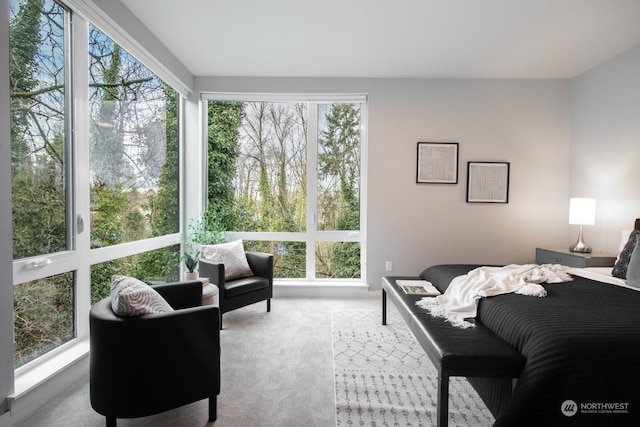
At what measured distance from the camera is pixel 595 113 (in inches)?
147

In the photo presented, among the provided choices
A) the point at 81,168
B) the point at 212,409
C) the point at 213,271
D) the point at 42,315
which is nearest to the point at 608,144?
the point at 213,271

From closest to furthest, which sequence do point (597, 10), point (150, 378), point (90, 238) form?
point (150, 378) < point (90, 238) < point (597, 10)

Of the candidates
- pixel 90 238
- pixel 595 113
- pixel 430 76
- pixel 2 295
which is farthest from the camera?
pixel 430 76

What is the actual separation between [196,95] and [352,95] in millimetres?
2008

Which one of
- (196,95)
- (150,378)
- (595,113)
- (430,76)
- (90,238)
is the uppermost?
(430,76)

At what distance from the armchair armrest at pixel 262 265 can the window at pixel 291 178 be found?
0.65 meters

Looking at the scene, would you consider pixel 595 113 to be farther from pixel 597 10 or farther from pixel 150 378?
pixel 150 378

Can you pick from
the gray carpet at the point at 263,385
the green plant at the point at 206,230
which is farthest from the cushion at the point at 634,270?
the green plant at the point at 206,230

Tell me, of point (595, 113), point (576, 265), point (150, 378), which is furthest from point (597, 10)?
point (150, 378)

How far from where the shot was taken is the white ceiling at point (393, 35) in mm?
2666

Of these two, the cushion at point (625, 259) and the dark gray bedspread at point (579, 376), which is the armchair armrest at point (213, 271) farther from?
the cushion at point (625, 259)

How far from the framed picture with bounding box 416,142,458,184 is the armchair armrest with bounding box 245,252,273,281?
2115 mm

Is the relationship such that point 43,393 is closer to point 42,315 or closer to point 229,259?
point 42,315

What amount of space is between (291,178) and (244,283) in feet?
5.27
